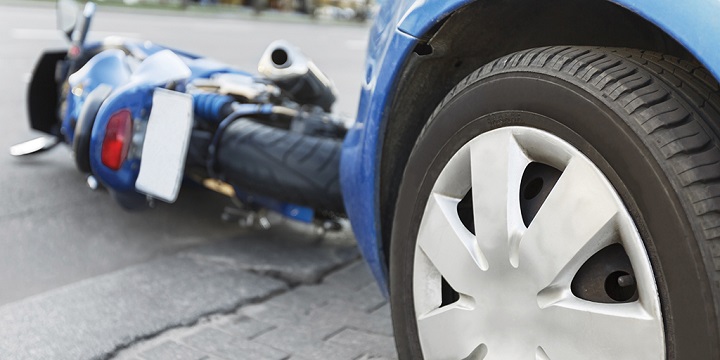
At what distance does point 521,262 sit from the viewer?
60.9 inches

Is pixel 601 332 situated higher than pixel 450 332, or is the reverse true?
pixel 601 332

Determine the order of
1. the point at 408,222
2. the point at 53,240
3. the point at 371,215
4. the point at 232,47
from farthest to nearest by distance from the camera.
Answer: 1. the point at 232,47
2. the point at 53,240
3. the point at 371,215
4. the point at 408,222

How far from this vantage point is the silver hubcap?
138cm

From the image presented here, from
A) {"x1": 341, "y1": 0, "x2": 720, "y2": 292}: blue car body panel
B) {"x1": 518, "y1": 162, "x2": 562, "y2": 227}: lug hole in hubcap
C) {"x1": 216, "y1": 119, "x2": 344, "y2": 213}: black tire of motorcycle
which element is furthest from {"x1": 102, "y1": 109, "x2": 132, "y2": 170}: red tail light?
{"x1": 518, "y1": 162, "x2": 562, "y2": 227}: lug hole in hubcap

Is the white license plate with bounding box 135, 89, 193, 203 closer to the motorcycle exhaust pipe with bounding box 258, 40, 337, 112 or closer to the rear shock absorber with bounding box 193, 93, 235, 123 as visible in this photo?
the rear shock absorber with bounding box 193, 93, 235, 123

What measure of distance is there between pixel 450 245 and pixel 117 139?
1.74 meters

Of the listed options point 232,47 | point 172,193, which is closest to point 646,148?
point 172,193

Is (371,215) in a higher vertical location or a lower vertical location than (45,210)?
higher

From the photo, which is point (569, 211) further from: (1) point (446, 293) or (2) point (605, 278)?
(1) point (446, 293)

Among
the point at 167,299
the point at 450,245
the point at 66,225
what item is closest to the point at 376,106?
the point at 450,245

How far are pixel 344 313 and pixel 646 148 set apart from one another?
159cm

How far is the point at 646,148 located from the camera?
4.44 ft

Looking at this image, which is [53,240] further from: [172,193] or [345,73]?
[345,73]

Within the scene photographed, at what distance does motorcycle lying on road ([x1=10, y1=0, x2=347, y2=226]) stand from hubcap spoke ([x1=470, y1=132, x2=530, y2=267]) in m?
1.42
